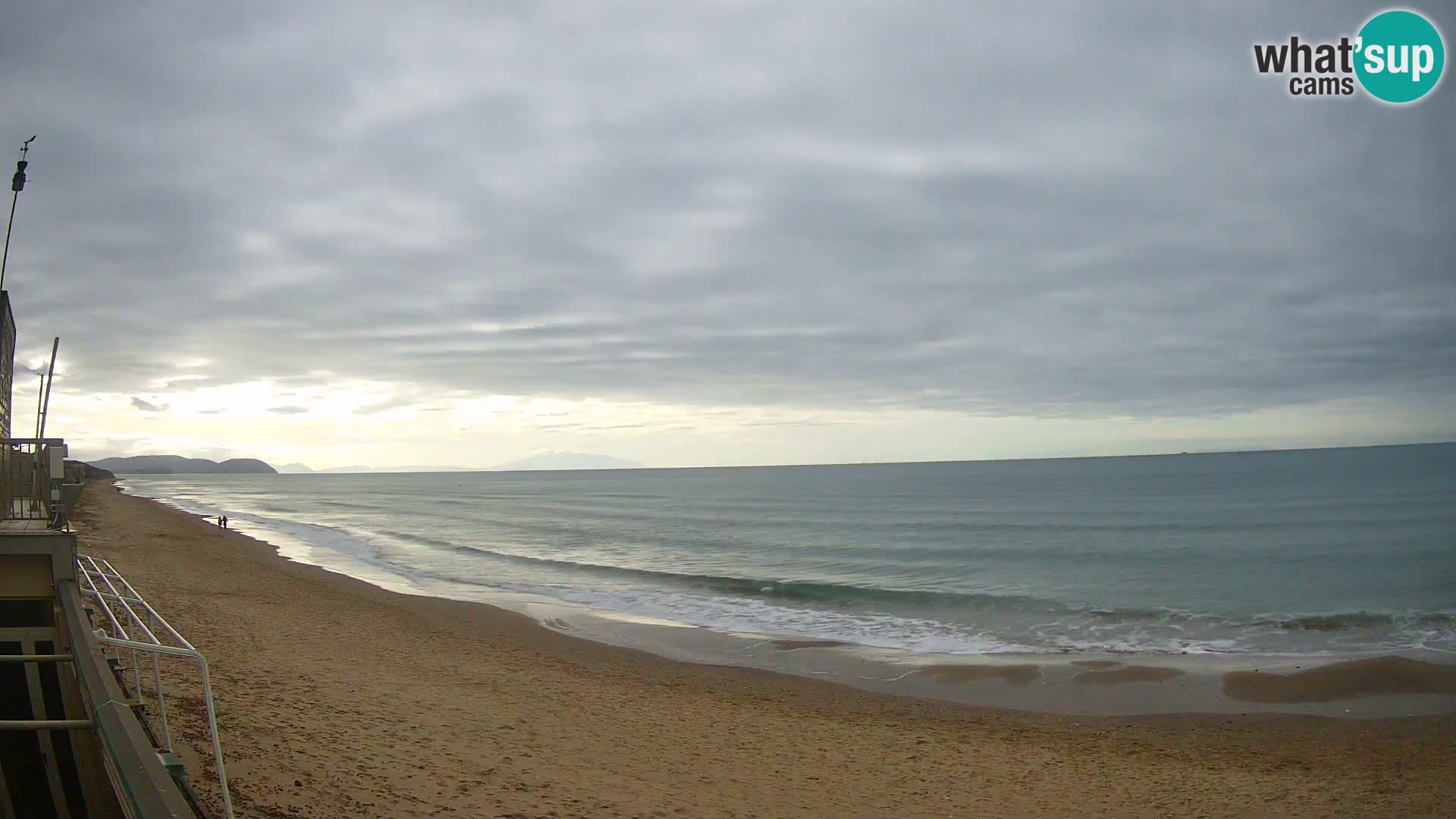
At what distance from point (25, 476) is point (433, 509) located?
212 feet

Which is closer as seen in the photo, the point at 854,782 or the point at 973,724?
the point at 854,782

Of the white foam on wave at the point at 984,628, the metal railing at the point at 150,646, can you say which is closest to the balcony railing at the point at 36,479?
the metal railing at the point at 150,646

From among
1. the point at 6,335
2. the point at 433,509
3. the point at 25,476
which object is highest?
the point at 6,335

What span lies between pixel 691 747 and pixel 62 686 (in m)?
6.55

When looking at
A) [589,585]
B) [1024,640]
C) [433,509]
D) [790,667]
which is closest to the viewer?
[790,667]

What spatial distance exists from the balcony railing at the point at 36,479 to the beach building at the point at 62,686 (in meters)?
0.02

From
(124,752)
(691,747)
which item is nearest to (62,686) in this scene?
(124,752)

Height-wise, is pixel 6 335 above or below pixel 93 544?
above

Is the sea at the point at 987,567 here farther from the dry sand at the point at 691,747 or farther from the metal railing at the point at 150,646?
the metal railing at the point at 150,646

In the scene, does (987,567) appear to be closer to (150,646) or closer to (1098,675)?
(1098,675)

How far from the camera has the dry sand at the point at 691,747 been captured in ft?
25.8

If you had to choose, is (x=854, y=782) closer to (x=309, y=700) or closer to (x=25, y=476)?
(x=309, y=700)

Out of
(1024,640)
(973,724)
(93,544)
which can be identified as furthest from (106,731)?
(93,544)

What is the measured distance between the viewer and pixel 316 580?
81.6 feet
